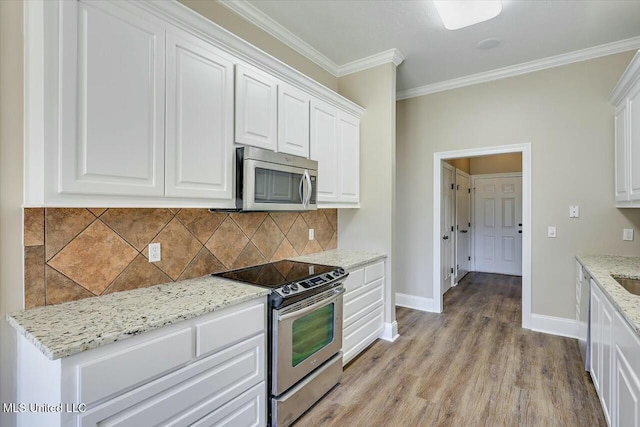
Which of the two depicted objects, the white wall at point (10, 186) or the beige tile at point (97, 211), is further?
the beige tile at point (97, 211)

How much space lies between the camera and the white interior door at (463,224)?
5660 mm

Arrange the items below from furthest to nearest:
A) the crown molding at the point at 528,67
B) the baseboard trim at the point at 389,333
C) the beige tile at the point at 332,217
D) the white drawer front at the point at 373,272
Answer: the beige tile at the point at 332,217
the baseboard trim at the point at 389,333
the crown molding at the point at 528,67
the white drawer front at the point at 373,272

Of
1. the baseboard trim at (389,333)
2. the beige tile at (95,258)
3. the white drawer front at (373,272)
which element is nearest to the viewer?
the beige tile at (95,258)

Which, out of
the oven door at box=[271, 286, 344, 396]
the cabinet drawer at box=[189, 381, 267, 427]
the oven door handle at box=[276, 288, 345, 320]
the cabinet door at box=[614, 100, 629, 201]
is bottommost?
the cabinet drawer at box=[189, 381, 267, 427]

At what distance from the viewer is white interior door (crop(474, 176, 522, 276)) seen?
6.17 m

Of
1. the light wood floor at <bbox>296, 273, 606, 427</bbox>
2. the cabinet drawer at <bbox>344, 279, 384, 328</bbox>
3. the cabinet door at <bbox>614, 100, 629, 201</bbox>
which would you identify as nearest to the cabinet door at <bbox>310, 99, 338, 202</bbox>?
the cabinet drawer at <bbox>344, 279, 384, 328</bbox>

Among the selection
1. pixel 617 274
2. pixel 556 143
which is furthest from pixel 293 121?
pixel 556 143

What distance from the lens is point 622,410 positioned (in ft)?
5.02

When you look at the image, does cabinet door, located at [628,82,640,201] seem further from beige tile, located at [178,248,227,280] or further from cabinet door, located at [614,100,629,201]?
beige tile, located at [178,248,227,280]

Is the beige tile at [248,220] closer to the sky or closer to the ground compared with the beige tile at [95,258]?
closer to the sky

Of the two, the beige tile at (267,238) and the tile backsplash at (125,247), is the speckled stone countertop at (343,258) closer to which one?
the beige tile at (267,238)

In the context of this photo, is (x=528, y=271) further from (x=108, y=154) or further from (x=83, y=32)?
(x=83, y=32)

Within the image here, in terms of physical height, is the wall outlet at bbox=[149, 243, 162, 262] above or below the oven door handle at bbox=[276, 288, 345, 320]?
above

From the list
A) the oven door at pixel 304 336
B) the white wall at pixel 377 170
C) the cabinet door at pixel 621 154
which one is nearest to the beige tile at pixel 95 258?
the oven door at pixel 304 336
